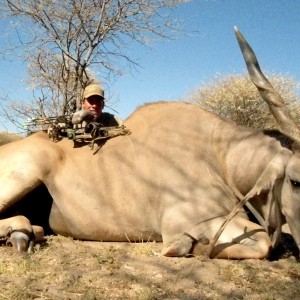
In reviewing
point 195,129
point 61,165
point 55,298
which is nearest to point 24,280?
point 55,298

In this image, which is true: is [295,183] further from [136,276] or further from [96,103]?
[96,103]

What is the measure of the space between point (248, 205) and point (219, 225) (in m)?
0.33

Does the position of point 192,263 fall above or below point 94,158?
below

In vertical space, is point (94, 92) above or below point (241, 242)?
above

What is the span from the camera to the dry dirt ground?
7.18 feet

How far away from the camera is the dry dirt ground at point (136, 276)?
2.19 metres

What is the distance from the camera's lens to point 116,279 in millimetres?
2369

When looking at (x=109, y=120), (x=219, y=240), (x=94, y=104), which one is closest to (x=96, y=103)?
(x=94, y=104)

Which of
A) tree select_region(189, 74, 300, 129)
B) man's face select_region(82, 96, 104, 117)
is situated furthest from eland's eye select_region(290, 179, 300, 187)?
tree select_region(189, 74, 300, 129)

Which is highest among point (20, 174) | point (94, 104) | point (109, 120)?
point (94, 104)

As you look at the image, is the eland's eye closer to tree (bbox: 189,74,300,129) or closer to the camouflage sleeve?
the camouflage sleeve

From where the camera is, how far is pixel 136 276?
8.00 ft

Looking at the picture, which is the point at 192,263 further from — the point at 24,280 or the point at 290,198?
the point at 24,280

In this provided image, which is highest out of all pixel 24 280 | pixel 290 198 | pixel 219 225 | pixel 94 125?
pixel 94 125
